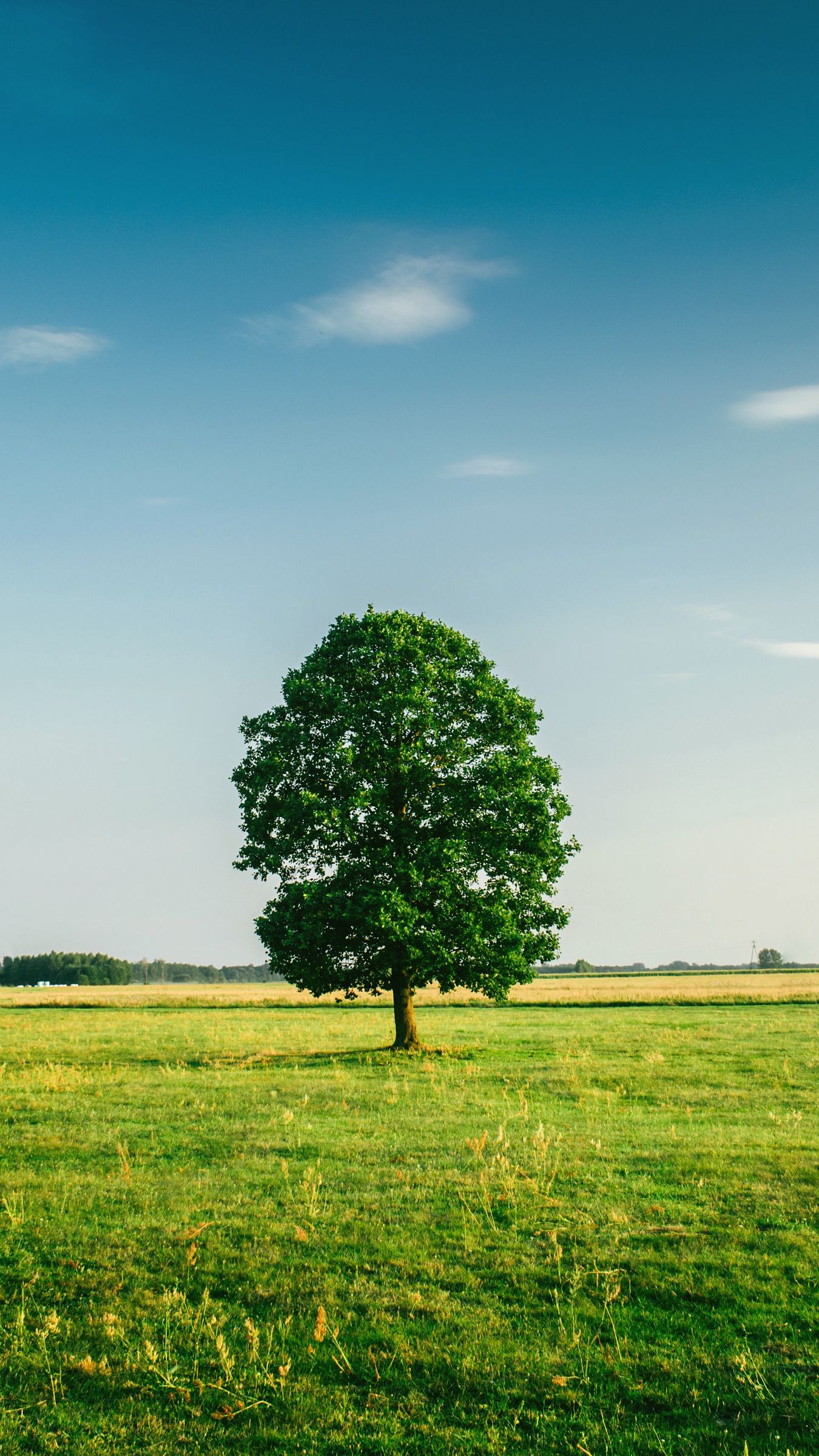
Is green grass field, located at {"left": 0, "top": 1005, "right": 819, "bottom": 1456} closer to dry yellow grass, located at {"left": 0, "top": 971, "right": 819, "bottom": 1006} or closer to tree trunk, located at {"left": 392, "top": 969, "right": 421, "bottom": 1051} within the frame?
tree trunk, located at {"left": 392, "top": 969, "right": 421, "bottom": 1051}

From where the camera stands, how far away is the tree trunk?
1342 inches

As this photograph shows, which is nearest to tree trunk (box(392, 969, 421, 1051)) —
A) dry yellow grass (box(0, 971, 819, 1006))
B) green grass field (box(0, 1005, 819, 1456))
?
green grass field (box(0, 1005, 819, 1456))

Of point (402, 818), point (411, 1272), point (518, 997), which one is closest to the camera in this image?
point (411, 1272)

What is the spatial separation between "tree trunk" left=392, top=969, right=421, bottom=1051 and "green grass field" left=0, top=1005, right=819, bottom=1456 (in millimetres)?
9976

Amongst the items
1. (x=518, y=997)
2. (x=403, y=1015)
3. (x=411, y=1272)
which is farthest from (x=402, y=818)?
(x=518, y=997)

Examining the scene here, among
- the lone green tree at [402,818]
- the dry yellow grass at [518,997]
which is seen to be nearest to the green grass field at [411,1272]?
the lone green tree at [402,818]

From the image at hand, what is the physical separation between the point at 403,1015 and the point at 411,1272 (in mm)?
23708

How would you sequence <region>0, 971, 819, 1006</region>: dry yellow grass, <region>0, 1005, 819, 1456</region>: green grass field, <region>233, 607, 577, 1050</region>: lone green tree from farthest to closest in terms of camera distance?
<region>0, 971, 819, 1006</region>: dry yellow grass, <region>233, 607, 577, 1050</region>: lone green tree, <region>0, 1005, 819, 1456</region>: green grass field

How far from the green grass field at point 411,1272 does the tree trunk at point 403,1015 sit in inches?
393

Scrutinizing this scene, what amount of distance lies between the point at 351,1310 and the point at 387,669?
26118mm

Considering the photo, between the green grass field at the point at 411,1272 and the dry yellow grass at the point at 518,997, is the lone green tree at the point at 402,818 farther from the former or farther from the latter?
the dry yellow grass at the point at 518,997

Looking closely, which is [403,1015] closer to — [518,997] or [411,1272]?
[411,1272]

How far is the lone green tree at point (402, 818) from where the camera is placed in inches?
1256

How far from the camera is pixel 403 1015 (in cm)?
3431
